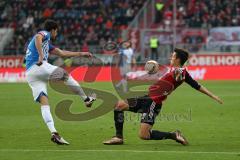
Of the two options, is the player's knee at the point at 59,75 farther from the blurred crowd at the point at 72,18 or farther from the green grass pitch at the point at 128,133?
the blurred crowd at the point at 72,18

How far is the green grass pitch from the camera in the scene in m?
11.1

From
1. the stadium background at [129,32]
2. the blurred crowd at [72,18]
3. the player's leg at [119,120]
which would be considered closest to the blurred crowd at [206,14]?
the stadium background at [129,32]

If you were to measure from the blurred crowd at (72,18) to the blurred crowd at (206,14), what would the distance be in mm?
2869

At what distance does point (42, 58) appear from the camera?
41.4ft

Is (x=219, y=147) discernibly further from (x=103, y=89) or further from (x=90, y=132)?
(x=103, y=89)

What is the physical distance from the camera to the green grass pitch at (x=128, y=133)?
36.5 feet

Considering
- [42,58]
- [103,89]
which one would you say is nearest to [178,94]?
[103,89]

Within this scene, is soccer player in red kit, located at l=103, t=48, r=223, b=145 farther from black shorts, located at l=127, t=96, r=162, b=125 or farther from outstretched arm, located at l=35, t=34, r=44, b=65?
outstretched arm, located at l=35, t=34, r=44, b=65

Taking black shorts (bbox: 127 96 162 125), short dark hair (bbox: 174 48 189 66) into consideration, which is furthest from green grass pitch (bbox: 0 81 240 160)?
short dark hair (bbox: 174 48 189 66)

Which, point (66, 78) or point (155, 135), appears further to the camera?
point (66, 78)

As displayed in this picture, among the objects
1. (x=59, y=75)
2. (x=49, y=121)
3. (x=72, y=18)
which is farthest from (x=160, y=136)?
(x=72, y=18)

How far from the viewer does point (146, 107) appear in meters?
12.3

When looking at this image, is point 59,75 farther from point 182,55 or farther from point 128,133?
point 182,55

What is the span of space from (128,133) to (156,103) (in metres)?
2.30
